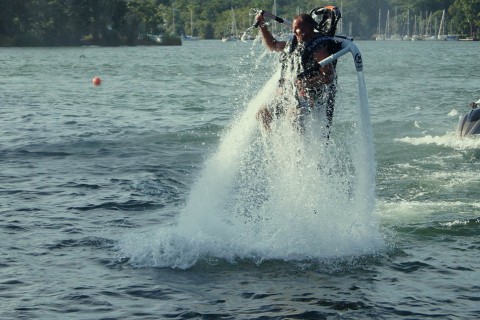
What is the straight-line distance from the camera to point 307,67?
12148 millimetres

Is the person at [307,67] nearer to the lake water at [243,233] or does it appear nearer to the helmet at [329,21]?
the helmet at [329,21]

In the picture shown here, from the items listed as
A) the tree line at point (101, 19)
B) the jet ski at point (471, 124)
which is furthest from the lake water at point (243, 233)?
the tree line at point (101, 19)

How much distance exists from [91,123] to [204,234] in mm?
15905

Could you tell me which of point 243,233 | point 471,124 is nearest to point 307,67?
point 243,233

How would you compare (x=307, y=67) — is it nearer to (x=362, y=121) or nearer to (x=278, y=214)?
(x=362, y=121)

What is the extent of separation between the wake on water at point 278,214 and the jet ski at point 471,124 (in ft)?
31.4

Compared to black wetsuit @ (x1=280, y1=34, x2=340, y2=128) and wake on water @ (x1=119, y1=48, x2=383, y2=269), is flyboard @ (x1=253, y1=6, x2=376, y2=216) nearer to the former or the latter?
wake on water @ (x1=119, y1=48, x2=383, y2=269)

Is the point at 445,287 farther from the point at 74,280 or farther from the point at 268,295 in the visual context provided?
the point at 74,280

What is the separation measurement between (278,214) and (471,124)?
35.9ft

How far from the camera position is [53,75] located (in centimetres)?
5391

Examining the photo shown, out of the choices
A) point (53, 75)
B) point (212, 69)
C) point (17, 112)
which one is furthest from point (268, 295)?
point (212, 69)

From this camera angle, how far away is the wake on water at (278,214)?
1202 centimetres

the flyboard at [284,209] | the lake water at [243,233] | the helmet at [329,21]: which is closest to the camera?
the lake water at [243,233]

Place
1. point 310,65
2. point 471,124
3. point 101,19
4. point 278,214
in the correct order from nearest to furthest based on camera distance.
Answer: point 310,65 → point 278,214 → point 471,124 → point 101,19
